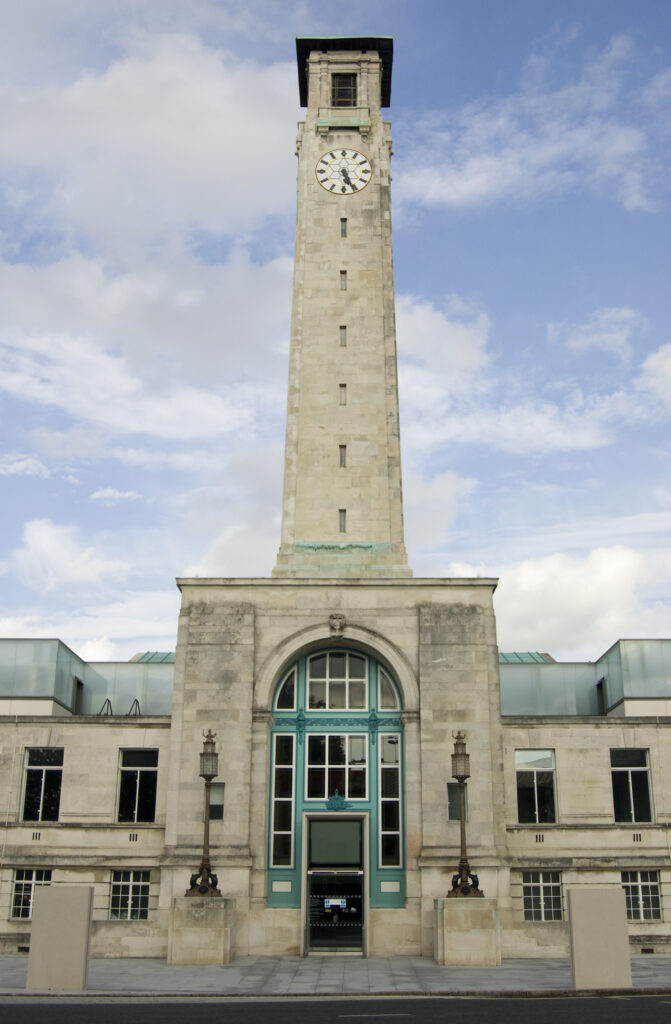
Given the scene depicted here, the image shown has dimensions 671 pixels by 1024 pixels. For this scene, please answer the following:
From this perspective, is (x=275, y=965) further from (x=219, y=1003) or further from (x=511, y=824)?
(x=511, y=824)

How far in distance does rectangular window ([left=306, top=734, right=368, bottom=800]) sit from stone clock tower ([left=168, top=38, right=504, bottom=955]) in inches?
1.9

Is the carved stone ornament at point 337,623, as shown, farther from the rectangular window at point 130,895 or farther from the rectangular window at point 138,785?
the rectangular window at point 130,895

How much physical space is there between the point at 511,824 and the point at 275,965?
9.86m

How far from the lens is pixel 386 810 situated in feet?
112

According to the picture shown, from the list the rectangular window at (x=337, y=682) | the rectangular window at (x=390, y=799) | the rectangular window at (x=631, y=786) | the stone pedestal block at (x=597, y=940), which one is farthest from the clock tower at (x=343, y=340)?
the stone pedestal block at (x=597, y=940)

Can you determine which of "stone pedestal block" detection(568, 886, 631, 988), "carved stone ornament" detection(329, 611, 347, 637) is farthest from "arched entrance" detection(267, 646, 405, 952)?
"stone pedestal block" detection(568, 886, 631, 988)

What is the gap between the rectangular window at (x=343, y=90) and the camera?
4622 cm

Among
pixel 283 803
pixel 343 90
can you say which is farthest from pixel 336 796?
pixel 343 90

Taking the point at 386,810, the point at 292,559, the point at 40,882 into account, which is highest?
the point at 292,559

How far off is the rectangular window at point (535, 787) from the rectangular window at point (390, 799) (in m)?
4.60

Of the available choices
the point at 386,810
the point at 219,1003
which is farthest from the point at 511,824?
the point at 219,1003

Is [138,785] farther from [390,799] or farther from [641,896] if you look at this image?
[641,896]

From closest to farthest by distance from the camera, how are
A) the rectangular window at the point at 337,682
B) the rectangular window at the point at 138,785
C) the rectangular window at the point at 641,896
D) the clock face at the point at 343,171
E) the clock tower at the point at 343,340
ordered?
the rectangular window at the point at 641,896
the rectangular window at the point at 337,682
the rectangular window at the point at 138,785
the clock tower at the point at 343,340
the clock face at the point at 343,171

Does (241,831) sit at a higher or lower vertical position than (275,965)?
higher
